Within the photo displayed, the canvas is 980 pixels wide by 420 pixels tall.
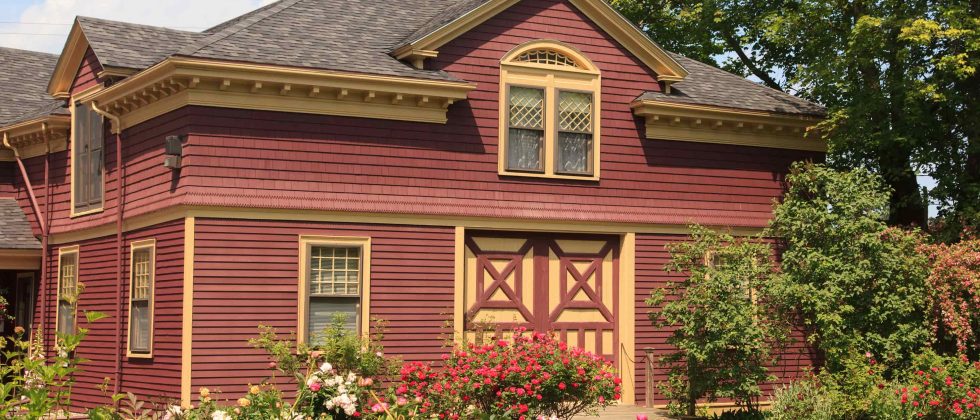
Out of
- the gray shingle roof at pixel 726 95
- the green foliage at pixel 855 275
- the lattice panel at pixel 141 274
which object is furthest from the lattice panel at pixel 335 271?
the green foliage at pixel 855 275

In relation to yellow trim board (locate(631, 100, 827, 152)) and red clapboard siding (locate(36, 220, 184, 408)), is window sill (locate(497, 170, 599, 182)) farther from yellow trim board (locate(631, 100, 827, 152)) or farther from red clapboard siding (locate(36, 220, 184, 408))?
red clapboard siding (locate(36, 220, 184, 408))

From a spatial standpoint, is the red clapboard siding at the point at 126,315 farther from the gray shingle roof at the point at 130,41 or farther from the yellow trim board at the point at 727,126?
the yellow trim board at the point at 727,126

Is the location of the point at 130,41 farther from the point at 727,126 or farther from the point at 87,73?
the point at 727,126

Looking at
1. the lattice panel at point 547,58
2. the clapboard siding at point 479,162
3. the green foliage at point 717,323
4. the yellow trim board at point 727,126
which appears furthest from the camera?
the yellow trim board at point 727,126

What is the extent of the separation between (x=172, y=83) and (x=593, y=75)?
7.72m

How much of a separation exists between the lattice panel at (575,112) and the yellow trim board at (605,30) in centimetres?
135

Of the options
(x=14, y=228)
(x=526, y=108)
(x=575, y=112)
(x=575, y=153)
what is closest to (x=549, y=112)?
(x=526, y=108)

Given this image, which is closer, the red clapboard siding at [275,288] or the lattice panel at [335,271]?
the red clapboard siding at [275,288]

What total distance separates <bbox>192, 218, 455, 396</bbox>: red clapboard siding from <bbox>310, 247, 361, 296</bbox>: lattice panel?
0.29 metres

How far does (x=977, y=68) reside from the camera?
23969mm

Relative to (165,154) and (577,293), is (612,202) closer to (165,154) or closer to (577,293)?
(577,293)

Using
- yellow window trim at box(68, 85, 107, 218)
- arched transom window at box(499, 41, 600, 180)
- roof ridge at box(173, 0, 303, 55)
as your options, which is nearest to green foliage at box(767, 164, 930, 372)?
arched transom window at box(499, 41, 600, 180)

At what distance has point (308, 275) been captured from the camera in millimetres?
20234

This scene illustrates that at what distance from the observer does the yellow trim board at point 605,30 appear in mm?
21406
